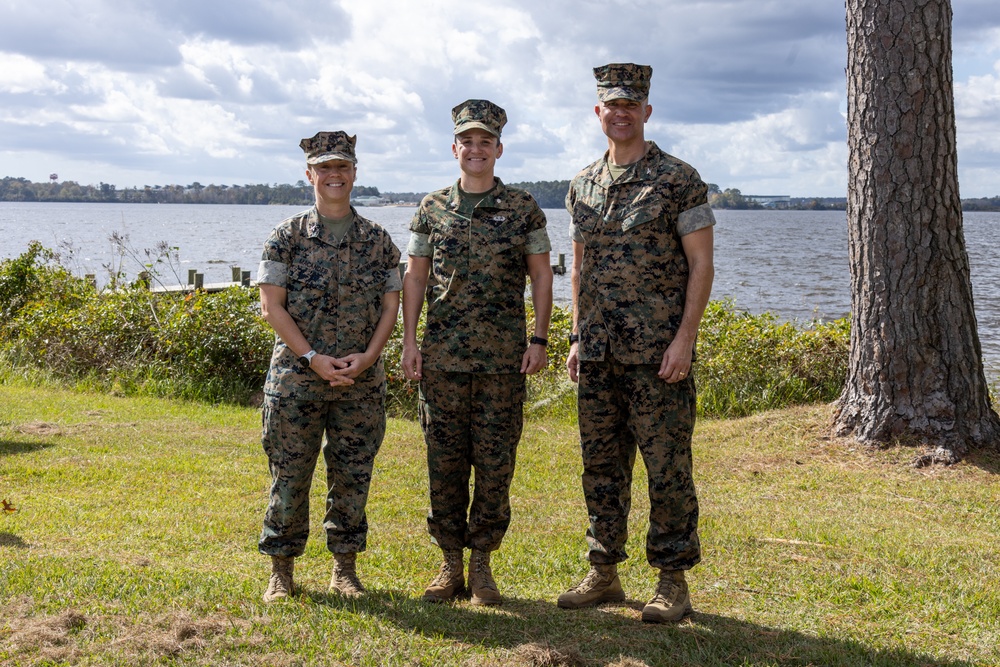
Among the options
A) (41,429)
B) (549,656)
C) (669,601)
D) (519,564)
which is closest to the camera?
(549,656)

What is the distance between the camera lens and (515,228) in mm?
4383

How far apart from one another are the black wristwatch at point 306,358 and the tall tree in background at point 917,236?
16.0 feet

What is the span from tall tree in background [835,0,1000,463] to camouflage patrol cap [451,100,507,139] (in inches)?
163

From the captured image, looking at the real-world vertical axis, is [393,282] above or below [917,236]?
below

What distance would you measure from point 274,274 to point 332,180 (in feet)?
1.64

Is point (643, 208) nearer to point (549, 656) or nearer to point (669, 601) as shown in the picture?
point (669, 601)

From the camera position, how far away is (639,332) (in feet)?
13.7

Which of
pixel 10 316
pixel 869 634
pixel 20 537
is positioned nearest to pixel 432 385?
pixel 869 634

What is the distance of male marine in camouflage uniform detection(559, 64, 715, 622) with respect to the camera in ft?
13.6

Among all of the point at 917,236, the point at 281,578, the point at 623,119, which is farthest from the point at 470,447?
the point at 917,236

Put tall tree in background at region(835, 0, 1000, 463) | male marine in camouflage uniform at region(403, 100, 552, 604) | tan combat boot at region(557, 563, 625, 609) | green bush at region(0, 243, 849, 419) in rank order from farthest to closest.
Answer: green bush at region(0, 243, 849, 419) → tall tree in background at region(835, 0, 1000, 463) → tan combat boot at region(557, 563, 625, 609) → male marine in camouflage uniform at region(403, 100, 552, 604)

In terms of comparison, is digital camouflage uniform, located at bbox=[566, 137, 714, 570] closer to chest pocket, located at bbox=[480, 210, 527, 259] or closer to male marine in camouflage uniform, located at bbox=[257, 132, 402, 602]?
chest pocket, located at bbox=[480, 210, 527, 259]

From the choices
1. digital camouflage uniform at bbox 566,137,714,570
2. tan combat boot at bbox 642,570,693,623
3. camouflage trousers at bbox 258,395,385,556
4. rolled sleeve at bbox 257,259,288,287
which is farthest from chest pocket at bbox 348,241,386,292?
tan combat boot at bbox 642,570,693,623

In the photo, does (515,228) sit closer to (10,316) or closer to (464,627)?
(464,627)
